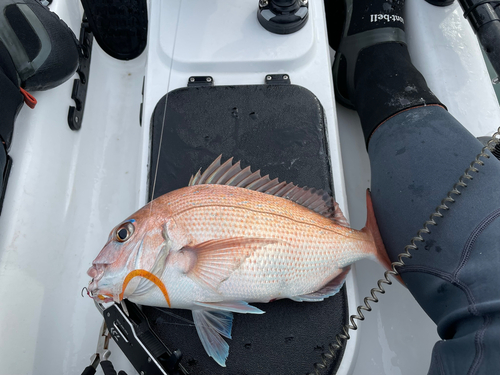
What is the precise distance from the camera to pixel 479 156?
1.04m

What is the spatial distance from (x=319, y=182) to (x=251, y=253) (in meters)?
0.45

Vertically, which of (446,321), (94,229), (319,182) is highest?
(319,182)

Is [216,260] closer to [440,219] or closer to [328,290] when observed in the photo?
[328,290]

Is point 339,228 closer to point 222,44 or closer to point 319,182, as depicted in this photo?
point 319,182

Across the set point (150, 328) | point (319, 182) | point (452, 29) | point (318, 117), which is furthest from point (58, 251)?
point (452, 29)

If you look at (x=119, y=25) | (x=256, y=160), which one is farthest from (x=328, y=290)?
(x=119, y=25)

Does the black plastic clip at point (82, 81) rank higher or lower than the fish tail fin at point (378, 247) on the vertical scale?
higher

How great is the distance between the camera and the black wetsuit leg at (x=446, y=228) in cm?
87

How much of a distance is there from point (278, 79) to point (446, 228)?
850 mm

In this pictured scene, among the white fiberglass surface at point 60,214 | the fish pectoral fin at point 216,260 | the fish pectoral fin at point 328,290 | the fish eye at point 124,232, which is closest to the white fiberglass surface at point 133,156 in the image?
the white fiberglass surface at point 60,214

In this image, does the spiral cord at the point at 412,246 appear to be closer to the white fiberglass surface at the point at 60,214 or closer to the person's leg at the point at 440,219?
the person's leg at the point at 440,219

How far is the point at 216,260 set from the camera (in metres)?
0.93

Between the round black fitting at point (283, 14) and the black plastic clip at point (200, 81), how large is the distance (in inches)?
14.0

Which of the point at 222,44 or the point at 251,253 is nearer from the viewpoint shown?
the point at 251,253
